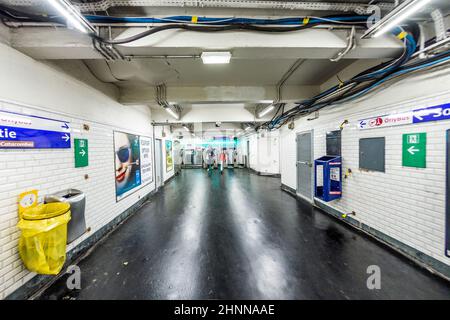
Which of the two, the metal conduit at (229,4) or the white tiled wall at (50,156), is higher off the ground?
the metal conduit at (229,4)

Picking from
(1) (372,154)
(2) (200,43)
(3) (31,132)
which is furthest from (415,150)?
(3) (31,132)

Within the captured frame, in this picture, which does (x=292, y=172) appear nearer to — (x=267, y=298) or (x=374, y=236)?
(x=374, y=236)

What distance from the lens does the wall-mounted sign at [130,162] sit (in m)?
3.41

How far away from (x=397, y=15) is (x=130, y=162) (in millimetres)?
4848

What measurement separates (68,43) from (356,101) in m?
4.28

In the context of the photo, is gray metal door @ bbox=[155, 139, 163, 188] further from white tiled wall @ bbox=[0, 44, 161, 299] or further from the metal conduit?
the metal conduit

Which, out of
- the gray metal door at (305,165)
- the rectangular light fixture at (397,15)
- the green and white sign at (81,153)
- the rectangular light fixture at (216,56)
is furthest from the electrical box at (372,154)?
the green and white sign at (81,153)

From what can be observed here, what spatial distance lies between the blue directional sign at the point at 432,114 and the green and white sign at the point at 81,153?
4792 mm

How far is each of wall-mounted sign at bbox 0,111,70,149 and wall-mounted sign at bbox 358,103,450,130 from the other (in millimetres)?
4721

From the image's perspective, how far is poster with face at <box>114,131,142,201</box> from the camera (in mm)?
3382

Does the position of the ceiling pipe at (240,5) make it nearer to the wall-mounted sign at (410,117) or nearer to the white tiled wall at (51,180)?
the wall-mounted sign at (410,117)
